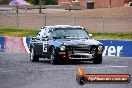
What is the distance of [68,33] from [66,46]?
1.45 meters

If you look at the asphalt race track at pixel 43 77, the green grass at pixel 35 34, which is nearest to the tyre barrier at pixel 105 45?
the green grass at pixel 35 34

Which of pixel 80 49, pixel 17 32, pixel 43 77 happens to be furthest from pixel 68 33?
pixel 17 32

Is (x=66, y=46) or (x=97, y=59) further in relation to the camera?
(x=97, y=59)

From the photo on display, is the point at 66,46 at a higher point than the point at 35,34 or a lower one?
higher

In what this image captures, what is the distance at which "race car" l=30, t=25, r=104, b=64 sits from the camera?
21047 mm

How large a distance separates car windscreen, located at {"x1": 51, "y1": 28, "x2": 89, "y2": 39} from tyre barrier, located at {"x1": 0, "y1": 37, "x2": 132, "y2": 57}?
18.3 ft

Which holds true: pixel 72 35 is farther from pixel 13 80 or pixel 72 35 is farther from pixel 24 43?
pixel 24 43

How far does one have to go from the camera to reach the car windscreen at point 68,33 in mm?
→ 22281

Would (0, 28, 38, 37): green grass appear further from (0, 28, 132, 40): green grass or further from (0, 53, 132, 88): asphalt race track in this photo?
(0, 53, 132, 88): asphalt race track

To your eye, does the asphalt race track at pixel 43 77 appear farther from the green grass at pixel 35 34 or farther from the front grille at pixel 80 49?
the green grass at pixel 35 34

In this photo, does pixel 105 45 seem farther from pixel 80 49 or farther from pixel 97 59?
pixel 80 49

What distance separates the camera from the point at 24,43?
32312 mm

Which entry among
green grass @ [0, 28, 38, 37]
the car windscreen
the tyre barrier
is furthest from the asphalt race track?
green grass @ [0, 28, 38, 37]

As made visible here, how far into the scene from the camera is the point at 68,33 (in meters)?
22.5
